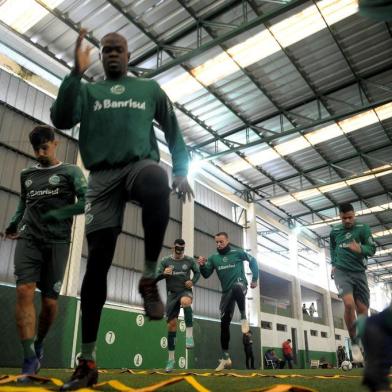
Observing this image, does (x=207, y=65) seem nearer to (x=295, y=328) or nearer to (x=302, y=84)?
(x=302, y=84)

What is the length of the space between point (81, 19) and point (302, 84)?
6.92 meters

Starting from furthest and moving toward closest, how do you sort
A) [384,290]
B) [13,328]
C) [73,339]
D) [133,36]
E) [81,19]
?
[384,290], [133,36], [81,19], [73,339], [13,328]

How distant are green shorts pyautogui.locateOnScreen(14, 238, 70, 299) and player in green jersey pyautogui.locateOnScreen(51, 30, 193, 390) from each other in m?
1.08

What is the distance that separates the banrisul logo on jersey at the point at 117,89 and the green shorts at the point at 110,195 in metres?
0.45

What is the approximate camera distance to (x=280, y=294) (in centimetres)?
2748

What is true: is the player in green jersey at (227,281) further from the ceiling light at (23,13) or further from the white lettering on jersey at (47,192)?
the ceiling light at (23,13)

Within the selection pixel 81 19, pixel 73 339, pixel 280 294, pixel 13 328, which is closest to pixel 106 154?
pixel 13 328

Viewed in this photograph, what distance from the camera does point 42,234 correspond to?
3.11 m

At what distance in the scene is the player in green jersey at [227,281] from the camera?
6.73 meters

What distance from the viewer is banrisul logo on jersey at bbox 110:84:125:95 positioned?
2334mm

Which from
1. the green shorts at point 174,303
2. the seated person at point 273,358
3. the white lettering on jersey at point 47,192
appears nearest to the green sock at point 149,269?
the white lettering on jersey at point 47,192

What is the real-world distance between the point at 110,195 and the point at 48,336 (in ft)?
23.1

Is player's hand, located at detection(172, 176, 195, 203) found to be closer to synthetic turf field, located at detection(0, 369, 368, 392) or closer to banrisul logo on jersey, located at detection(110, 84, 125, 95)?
banrisul logo on jersey, located at detection(110, 84, 125, 95)

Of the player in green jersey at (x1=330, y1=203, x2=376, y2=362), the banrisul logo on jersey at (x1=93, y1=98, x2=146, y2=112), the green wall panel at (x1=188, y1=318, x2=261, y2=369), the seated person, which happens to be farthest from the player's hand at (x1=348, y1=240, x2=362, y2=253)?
the seated person
